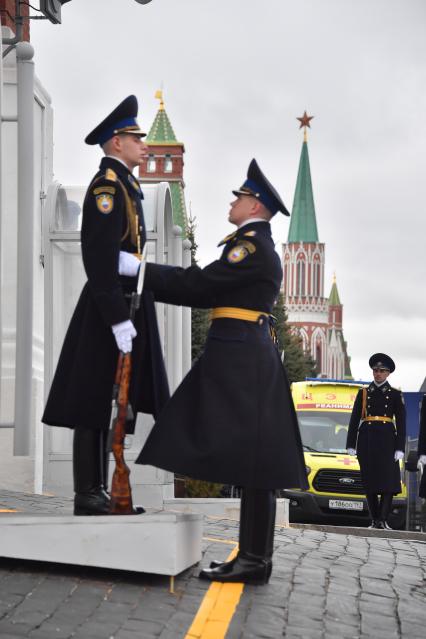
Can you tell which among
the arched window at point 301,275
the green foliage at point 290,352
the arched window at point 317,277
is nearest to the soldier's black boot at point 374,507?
the green foliage at point 290,352

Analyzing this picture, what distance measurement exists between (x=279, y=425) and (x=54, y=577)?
4.23 ft

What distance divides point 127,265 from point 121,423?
Answer: 793 mm

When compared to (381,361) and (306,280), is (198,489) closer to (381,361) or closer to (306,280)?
(381,361)

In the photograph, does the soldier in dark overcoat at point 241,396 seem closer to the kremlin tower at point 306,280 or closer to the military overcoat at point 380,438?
the military overcoat at point 380,438

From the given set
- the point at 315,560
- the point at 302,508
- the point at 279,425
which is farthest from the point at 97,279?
the point at 302,508

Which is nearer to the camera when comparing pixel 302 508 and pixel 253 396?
pixel 253 396

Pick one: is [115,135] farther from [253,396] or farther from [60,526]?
[60,526]

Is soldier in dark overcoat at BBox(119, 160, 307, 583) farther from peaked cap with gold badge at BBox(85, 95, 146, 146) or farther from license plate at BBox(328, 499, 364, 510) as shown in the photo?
license plate at BBox(328, 499, 364, 510)

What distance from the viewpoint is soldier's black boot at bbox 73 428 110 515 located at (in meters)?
6.59

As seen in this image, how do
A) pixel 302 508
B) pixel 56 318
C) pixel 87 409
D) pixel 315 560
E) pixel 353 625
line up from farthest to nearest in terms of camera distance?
1. pixel 302 508
2. pixel 56 318
3. pixel 315 560
4. pixel 87 409
5. pixel 353 625

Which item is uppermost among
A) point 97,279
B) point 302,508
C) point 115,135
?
point 115,135

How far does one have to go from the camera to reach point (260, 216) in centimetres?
662

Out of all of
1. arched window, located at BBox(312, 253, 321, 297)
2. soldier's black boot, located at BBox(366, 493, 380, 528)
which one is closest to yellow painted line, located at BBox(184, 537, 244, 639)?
soldier's black boot, located at BBox(366, 493, 380, 528)

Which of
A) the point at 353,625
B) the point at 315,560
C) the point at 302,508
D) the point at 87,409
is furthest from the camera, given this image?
the point at 302,508
